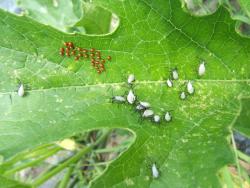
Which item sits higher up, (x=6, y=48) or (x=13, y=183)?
(x=6, y=48)

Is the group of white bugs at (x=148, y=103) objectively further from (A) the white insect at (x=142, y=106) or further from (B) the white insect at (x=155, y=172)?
(B) the white insect at (x=155, y=172)

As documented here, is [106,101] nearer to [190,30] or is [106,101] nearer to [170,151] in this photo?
[170,151]

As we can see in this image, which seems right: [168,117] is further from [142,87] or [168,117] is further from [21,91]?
[21,91]

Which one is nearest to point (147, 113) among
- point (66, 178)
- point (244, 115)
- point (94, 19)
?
point (244, 115)

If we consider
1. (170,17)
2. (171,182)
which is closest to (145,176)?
(171,182)

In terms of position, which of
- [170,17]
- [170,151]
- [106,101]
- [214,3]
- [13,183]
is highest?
[214,3]

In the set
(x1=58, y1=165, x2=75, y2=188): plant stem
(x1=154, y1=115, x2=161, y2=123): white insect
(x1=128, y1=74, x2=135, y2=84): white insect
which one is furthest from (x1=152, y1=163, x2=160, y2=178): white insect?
(x1=58, y1=165, x2=75, y2=188): plant stem
